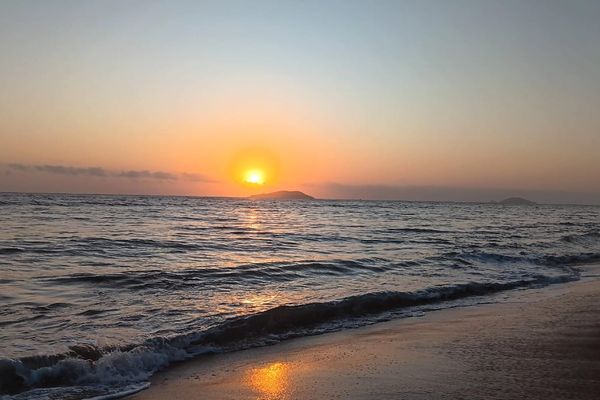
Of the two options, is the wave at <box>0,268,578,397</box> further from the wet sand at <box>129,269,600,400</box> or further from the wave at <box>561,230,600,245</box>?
the wave at <box>561,230,600,245</box>

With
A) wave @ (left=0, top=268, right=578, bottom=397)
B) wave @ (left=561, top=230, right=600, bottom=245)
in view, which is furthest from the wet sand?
wave @ (left=561, top=230, right=600, bottom=245)

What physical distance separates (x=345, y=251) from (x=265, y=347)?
44.3 ft

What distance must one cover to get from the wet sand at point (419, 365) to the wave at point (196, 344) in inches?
14.8

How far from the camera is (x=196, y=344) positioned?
26.5 feet

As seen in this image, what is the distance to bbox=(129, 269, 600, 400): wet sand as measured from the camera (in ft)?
18.1

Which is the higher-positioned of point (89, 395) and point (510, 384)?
point (510, 384)

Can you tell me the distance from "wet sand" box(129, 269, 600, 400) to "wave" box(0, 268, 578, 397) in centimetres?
38

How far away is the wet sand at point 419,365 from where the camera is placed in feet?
18.1

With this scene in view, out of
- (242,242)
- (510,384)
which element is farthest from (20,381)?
(242,242)

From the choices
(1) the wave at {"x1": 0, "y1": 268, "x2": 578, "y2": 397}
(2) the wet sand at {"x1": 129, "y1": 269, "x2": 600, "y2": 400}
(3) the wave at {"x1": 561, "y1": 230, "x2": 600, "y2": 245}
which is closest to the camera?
(2) the wet sand at {"x1": 129, "y1": 269, "x2": 600, "y2": 400}

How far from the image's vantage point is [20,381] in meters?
6.21

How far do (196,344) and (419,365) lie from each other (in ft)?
11.8

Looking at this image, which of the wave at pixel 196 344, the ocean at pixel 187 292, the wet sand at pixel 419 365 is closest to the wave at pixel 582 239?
the ocean at pixel 187 292

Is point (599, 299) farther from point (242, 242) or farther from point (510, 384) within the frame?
point (242, 242)
